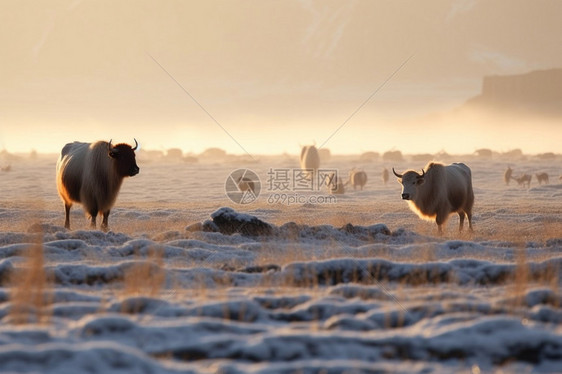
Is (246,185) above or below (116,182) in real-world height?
below

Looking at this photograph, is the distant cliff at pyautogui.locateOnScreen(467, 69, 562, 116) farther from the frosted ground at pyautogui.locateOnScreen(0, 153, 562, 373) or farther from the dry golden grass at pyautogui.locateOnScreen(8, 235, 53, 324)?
the dry golden grass at pyautogui.locateOnScreen(8, 235, 53, 324)

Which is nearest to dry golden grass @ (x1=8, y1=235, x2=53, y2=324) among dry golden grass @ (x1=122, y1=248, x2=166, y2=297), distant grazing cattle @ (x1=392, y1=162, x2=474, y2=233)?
dry golden grass @ (x1=122, y1=248, x2=166, y2=297)

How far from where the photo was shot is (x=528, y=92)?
469 feet

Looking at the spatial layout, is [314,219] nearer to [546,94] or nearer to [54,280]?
[54,280]

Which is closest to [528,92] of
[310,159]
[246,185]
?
[310,159]

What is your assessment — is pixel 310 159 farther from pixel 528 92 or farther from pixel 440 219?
pixel 528 92

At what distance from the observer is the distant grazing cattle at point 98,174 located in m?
16.7

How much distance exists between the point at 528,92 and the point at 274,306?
14477 cm

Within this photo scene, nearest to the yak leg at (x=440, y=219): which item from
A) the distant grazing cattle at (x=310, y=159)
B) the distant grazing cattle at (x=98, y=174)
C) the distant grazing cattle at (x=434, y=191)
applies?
the distant grazing cattle at (x=434, y=191)

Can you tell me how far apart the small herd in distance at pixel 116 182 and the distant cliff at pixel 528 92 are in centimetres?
12890

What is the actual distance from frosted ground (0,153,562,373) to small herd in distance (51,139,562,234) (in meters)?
2.44

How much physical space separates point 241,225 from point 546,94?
138 meters

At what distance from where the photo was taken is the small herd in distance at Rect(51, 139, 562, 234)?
16.7 metres

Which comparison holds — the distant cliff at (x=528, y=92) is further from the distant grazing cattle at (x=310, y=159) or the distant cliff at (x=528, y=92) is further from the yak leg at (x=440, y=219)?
the yak leg at (x=440, y=219)
